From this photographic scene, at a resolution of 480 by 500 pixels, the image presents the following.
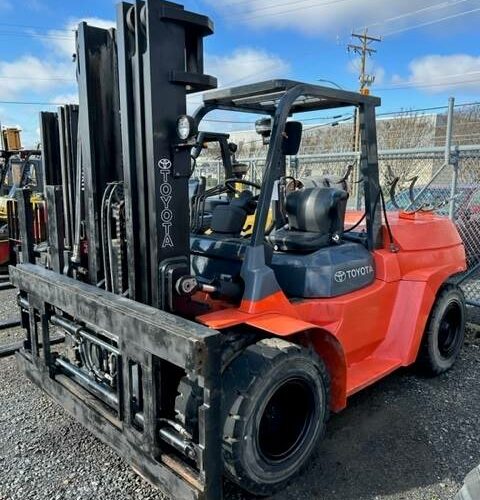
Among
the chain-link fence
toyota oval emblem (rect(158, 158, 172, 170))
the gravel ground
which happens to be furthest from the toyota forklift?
the chain-link fence

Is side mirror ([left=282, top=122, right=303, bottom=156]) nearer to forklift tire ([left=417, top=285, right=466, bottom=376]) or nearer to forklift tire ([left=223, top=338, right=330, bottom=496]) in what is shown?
forklift tire ([left=223, top=338, right=330, bottom=496])

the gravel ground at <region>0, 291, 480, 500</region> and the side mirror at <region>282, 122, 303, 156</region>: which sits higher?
the side mirror at <region>282, 122, 303, 156</region>

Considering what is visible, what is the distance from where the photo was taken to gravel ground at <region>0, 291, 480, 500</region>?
2941 millimetres

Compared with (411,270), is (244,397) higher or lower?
lower

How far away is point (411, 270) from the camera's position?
4332 mm

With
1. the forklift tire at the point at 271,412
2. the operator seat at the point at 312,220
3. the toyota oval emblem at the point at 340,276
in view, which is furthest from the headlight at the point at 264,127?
the forklift tire at the point at 271,412

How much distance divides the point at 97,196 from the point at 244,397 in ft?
5.29

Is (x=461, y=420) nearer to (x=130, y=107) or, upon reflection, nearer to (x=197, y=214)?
(x=197, y=214)

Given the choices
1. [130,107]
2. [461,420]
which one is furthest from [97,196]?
[461,420]

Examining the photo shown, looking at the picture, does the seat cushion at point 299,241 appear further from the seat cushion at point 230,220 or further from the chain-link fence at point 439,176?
the chain-link fence at point 439,176

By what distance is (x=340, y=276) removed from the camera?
3.62m

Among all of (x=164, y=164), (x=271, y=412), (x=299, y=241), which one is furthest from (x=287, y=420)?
(x=164, y=164)

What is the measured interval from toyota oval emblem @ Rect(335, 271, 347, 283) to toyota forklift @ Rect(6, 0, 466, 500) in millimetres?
12

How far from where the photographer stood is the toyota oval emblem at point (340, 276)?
141 inches
